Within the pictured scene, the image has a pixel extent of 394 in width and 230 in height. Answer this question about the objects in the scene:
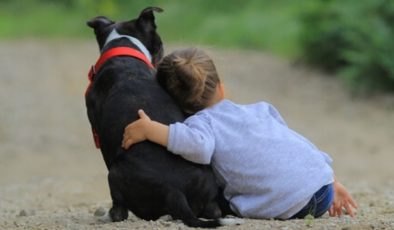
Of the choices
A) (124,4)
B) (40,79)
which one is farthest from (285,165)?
(124,4)

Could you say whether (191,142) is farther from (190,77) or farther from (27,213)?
(27,213)

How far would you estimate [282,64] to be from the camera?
655 inches

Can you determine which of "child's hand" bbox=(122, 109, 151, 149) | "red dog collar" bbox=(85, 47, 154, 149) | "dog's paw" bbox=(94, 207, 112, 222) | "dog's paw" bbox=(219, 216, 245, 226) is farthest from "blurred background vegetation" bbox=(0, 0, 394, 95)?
"dog's paw" bbox=(219, 216, 245, 226)

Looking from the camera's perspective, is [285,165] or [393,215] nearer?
[285,165]

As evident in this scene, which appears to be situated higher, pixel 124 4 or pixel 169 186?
pixel 124 4

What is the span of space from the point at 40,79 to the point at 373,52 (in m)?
5.38

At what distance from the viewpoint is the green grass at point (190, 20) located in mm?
18617

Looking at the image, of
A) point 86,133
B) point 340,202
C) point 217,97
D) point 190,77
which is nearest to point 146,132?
point 190,77

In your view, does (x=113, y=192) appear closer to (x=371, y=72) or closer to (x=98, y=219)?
(x=98, y=219)

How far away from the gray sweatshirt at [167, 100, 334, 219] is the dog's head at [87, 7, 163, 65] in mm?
748

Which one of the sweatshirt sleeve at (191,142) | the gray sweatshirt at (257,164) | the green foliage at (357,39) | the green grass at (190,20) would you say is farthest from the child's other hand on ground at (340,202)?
the green grass at (190,20)

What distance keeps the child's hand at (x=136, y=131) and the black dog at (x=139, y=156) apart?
0.04 m

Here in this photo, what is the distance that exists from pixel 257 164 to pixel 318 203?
42 cm

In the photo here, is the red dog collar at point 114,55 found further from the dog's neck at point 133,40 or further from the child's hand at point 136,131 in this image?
the child's hand at point 136,131
